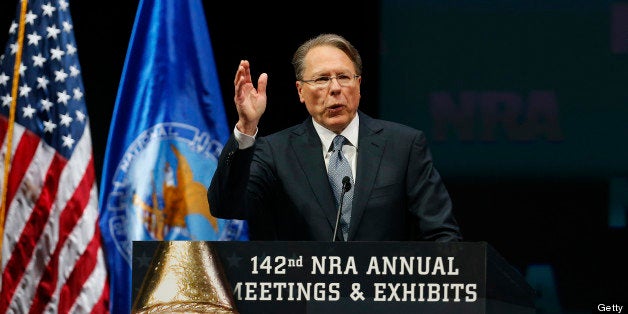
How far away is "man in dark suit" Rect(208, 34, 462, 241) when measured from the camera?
259cm

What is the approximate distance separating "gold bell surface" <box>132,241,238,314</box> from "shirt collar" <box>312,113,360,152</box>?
0.78 meters

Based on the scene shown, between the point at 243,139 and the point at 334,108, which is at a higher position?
the point at 334,108

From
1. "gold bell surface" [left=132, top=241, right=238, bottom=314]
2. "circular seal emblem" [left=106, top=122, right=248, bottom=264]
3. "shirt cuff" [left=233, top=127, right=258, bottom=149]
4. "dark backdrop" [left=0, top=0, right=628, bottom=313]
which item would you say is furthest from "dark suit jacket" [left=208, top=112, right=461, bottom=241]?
"dark backdrop" [left=0, top=0, right=628, bottom=313]

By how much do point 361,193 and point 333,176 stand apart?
0.34ft

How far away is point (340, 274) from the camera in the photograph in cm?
207

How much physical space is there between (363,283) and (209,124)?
230 centimetres

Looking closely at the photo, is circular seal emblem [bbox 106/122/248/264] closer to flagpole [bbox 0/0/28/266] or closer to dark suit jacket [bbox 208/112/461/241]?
flagpole [bbox 0/0/28/266]

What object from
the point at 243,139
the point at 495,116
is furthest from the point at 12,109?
the point at 495,116

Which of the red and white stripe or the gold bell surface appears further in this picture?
the red and white stripe

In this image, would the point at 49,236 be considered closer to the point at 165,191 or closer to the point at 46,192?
the point at 46,192

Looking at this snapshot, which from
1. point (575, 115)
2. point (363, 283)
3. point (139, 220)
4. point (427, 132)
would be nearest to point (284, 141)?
point (363, 283)

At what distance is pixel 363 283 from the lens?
2.08m

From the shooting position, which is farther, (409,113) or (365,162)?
(409,113)

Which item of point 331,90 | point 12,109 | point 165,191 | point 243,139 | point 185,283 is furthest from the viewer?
point 165,191
